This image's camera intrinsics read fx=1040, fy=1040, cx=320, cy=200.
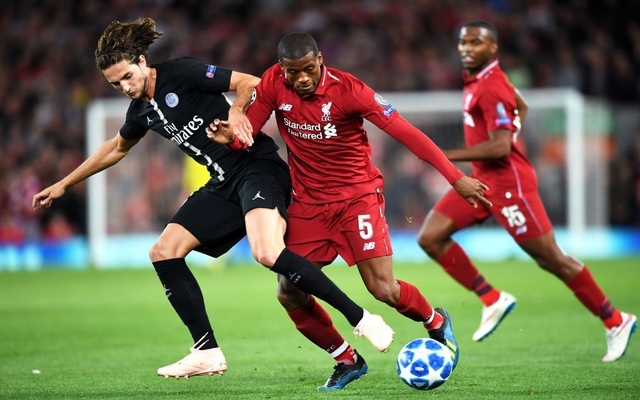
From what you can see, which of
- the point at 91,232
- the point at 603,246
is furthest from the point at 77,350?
the point at 603,246

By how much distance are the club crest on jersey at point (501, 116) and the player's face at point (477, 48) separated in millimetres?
473

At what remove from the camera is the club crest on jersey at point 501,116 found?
787 cm

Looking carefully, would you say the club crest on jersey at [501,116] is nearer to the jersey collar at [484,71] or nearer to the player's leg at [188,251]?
the jersey collar at [484,71]

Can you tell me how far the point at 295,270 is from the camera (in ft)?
19.8

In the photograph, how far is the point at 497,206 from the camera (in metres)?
8.03

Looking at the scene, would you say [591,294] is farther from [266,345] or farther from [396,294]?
[266,345]

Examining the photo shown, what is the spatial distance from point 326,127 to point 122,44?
4.43ft

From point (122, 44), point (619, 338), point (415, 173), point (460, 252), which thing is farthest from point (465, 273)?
point (415, 173)

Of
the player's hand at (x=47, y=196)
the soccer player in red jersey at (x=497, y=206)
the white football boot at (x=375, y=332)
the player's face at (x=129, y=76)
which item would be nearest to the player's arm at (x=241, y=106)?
the player's face at (x=129, y=76)

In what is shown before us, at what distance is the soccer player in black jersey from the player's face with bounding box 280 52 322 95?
391 mm

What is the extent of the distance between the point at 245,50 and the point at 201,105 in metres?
15.1

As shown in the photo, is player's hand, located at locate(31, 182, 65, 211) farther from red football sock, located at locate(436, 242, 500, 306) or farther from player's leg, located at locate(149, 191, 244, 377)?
red football sock, located at locate(436, 242, 500, 306)

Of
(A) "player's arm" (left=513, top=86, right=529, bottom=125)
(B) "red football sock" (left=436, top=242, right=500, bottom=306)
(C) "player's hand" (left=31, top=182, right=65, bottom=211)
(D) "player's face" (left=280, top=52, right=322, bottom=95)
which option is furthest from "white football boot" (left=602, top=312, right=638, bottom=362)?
(C) "player's hand" (left=31, top=182, right=65, bottom=211)

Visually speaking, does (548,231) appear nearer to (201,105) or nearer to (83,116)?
(201,105)
